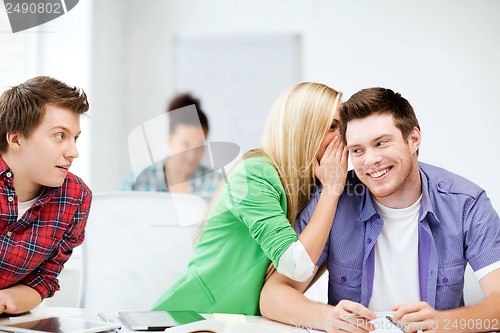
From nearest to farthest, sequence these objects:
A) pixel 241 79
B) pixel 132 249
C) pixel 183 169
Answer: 1. pixel 132 249
2. pixel 183 169
3. pixel 241 79

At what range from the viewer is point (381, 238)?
148cm

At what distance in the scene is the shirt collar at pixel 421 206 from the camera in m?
1.43

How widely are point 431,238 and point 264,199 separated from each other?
1.40ft

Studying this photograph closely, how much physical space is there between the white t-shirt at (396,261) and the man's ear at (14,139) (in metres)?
0.90

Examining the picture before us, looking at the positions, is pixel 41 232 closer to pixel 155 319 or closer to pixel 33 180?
pixel 33 180

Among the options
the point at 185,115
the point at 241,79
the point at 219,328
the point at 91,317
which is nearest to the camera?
the point at 219,328

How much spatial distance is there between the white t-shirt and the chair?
1.85 feet

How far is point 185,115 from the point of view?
10.2ft

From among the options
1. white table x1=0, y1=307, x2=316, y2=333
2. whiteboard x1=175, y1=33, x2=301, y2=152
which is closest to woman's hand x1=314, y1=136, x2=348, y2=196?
white table x1=0, y1=307, x2=316, y2=333

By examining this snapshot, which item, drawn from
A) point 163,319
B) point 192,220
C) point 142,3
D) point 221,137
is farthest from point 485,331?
point 142,3

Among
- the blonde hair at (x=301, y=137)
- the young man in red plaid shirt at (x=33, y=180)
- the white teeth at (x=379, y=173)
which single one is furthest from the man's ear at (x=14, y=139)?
the white teeth at (x=379, y=173)

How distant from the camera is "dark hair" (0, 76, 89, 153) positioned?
1312mm

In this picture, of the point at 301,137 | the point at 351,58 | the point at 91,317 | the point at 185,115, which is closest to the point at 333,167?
the point at 301,137

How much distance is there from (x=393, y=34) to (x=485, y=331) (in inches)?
94.8
